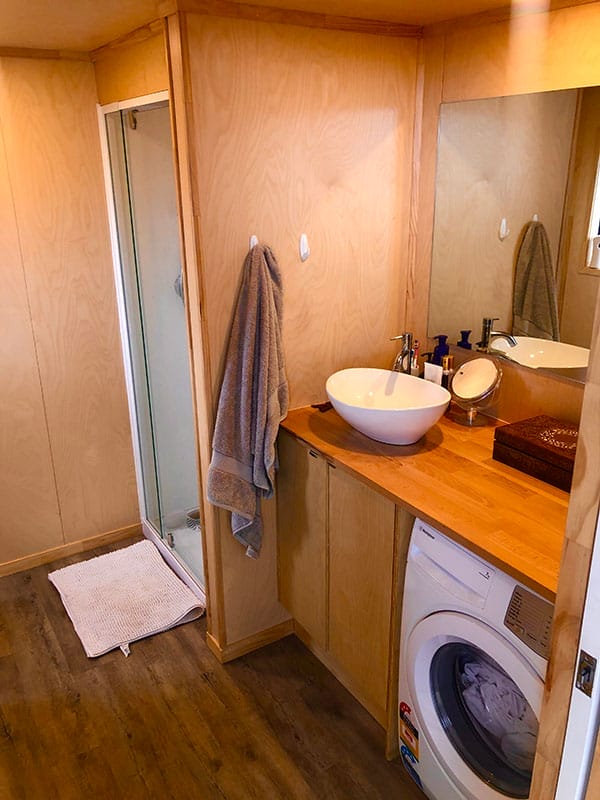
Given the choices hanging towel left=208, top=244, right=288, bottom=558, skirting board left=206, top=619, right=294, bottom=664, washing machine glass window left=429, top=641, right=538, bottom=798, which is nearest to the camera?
washing machine glass window left=429, top=641, right=538, bottom=798

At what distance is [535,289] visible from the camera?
204cm

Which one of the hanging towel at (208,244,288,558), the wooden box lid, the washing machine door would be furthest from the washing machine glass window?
the hanging towel at (208,244,288,558)

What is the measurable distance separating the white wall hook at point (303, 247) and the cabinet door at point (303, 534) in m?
0.60

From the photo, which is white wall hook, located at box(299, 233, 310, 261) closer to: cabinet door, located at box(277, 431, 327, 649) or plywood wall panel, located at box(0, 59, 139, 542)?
cabinet door, located at box(277, 431, 327, 649)

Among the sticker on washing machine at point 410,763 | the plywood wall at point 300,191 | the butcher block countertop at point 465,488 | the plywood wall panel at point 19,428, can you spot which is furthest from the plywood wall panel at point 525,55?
the sticker on washing machine at point 410,763

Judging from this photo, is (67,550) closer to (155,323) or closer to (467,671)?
(155,323)

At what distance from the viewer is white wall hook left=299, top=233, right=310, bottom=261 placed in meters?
2.19

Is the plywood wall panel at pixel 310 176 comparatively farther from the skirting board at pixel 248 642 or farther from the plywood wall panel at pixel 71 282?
the plywood wall panel at pixel 71 282

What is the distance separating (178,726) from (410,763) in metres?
0.76

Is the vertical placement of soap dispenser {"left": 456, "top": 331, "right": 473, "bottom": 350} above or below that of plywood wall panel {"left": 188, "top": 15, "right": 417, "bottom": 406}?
below

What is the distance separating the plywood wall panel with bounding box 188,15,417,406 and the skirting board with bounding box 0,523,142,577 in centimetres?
138

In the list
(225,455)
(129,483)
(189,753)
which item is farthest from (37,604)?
(225,455)

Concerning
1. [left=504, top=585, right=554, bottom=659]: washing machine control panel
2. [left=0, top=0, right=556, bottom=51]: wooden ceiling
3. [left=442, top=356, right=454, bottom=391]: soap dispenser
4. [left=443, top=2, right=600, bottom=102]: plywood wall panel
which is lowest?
[left=504, top=585, right=554, bottom=659]: washing machine control panel

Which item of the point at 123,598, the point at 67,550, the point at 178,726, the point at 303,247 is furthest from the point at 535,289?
the point at 67,550
